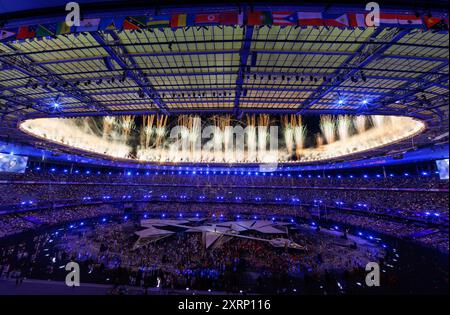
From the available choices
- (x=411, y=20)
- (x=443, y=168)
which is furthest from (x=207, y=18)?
(x=443, y=168)

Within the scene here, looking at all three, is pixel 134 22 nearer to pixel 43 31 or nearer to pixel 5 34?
pixel 43 31

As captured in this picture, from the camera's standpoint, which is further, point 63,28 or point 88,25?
point 63,28

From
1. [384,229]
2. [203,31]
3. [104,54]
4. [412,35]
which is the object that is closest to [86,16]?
[104,54]

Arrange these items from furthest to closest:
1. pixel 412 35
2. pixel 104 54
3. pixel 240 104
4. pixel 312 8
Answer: pixel 240 104 → pixel 104 54 → pixel 412 35 → pixel 312 8

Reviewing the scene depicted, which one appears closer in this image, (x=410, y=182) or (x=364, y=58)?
(x=410, y=182)

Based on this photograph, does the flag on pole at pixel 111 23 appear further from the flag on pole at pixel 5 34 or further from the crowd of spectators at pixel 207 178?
the crowd of spectators at pixel 207 178

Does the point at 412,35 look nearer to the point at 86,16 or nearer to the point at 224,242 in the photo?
the point at 86,16

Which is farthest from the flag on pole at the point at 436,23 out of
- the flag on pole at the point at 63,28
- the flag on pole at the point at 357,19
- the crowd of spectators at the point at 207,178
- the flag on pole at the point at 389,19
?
the crowd of spectators at the point at 207,178
